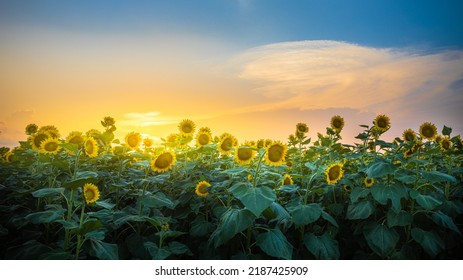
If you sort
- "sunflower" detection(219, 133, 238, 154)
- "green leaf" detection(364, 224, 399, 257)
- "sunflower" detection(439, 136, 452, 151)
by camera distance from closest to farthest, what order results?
"green leaf" detection(364, 224, 399, 257), "sunflower" detection(219, 133, 238, 154), "sunflower" detection(439, 136, 452, 151)

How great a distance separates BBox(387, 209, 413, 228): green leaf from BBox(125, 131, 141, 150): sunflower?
205 centimetres

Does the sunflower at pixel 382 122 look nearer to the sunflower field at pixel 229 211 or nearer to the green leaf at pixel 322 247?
the sunflower field at pixel 229 211

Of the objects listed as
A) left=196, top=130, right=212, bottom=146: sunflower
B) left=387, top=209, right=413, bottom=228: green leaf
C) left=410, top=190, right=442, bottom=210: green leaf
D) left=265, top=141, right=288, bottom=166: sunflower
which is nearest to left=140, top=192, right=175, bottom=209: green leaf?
left=265, top=141, right=288, bottom=166: sunflower

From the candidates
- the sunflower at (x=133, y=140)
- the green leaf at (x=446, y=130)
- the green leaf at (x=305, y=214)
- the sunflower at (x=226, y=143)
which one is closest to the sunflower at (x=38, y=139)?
the sunflower at (x=133, y=140)

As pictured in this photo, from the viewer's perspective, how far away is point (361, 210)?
2.11 m

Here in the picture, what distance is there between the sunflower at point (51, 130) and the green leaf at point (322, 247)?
203cm

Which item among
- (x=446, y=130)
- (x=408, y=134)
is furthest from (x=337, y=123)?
(x=446, y=130)


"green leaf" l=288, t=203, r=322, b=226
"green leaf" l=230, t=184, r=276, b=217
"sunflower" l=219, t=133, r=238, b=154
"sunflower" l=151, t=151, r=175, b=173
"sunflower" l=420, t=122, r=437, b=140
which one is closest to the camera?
"green leaf" l=230, t=184, r=276, b=217

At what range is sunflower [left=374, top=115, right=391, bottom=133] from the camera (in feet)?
9.41

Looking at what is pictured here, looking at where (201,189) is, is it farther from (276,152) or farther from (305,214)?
(305,214)

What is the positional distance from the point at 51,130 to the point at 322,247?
219 centimetres

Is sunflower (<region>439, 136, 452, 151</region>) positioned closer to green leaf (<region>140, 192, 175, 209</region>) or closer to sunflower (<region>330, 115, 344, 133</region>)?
sunflower (<region>330, 115, 344, 133</region>)
